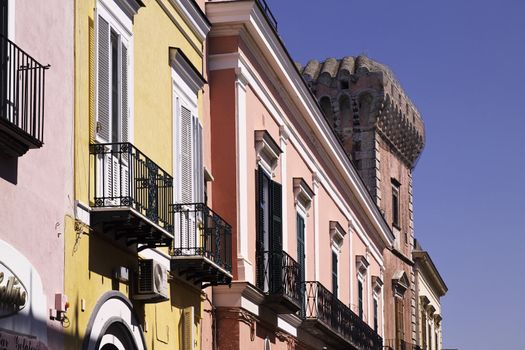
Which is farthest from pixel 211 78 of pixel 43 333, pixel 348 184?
pixel 348 184

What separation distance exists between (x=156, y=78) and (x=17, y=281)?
16.7 ft

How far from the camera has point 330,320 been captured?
26.1m

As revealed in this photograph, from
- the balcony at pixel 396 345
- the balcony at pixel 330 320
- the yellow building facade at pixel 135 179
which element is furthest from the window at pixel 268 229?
the balcony at pixel 396 345

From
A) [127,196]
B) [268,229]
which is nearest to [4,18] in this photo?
[127,196]

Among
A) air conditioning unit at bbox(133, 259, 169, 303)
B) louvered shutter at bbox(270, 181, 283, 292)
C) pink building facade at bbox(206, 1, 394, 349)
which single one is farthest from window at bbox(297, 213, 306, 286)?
air conditioning unit at bbox(133, 259, 169, 303)

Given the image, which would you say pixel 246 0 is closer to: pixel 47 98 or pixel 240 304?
pixel 240 304

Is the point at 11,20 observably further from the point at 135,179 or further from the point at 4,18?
the point at 135,179

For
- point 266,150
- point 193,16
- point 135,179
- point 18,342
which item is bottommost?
point 18,342

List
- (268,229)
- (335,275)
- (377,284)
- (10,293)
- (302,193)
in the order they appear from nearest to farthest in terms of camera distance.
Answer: (10,293), (268,229), (302,193), (335,275), (377,284)

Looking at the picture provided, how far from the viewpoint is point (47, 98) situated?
12664 mm

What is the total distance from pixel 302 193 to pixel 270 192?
11.1ft

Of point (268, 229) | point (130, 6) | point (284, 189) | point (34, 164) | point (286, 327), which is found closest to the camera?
point (34, 164)

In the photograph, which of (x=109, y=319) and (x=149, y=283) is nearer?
(x=109, y=319)

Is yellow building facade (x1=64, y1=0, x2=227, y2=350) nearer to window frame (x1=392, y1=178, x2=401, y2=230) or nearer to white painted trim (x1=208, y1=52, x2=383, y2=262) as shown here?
white painted trim (x1=208, y1=52, x2=383, y2=262)
